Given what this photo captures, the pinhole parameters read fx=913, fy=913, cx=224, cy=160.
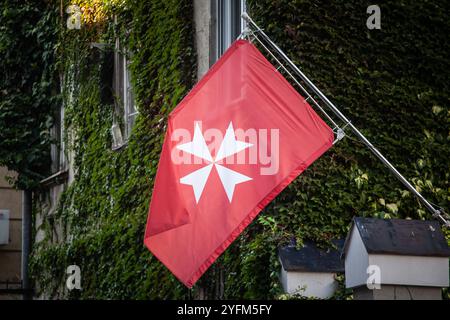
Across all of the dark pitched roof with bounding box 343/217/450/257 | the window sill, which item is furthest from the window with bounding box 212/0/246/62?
the window sill

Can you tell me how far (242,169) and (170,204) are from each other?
0.79 m

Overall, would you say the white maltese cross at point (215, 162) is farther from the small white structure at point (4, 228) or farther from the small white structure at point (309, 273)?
the small white structure at point (4, 228)

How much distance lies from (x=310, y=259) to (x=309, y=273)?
0.60 ft

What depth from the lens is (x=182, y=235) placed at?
784 centimetres

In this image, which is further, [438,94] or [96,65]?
[96,65]

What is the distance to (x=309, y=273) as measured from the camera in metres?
9.08

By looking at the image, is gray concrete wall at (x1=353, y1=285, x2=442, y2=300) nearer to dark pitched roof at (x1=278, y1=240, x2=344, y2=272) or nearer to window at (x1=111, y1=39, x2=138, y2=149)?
dark pitched roof at (x1=278, y1=240, x2=344, y2=272)

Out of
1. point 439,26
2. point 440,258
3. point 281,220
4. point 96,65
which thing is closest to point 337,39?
point 439,26

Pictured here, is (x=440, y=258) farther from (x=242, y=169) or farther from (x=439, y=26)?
(x=439, y=26)

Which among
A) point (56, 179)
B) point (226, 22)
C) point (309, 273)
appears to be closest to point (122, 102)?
point (226, 22)

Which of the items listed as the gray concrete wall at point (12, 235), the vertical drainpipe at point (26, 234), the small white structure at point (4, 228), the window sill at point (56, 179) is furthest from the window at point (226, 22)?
the small white structure at point (4, 228)

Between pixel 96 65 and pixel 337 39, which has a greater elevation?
pixel 96 65

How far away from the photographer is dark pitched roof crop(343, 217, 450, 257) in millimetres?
6754

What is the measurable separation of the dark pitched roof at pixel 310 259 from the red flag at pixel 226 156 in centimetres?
158
